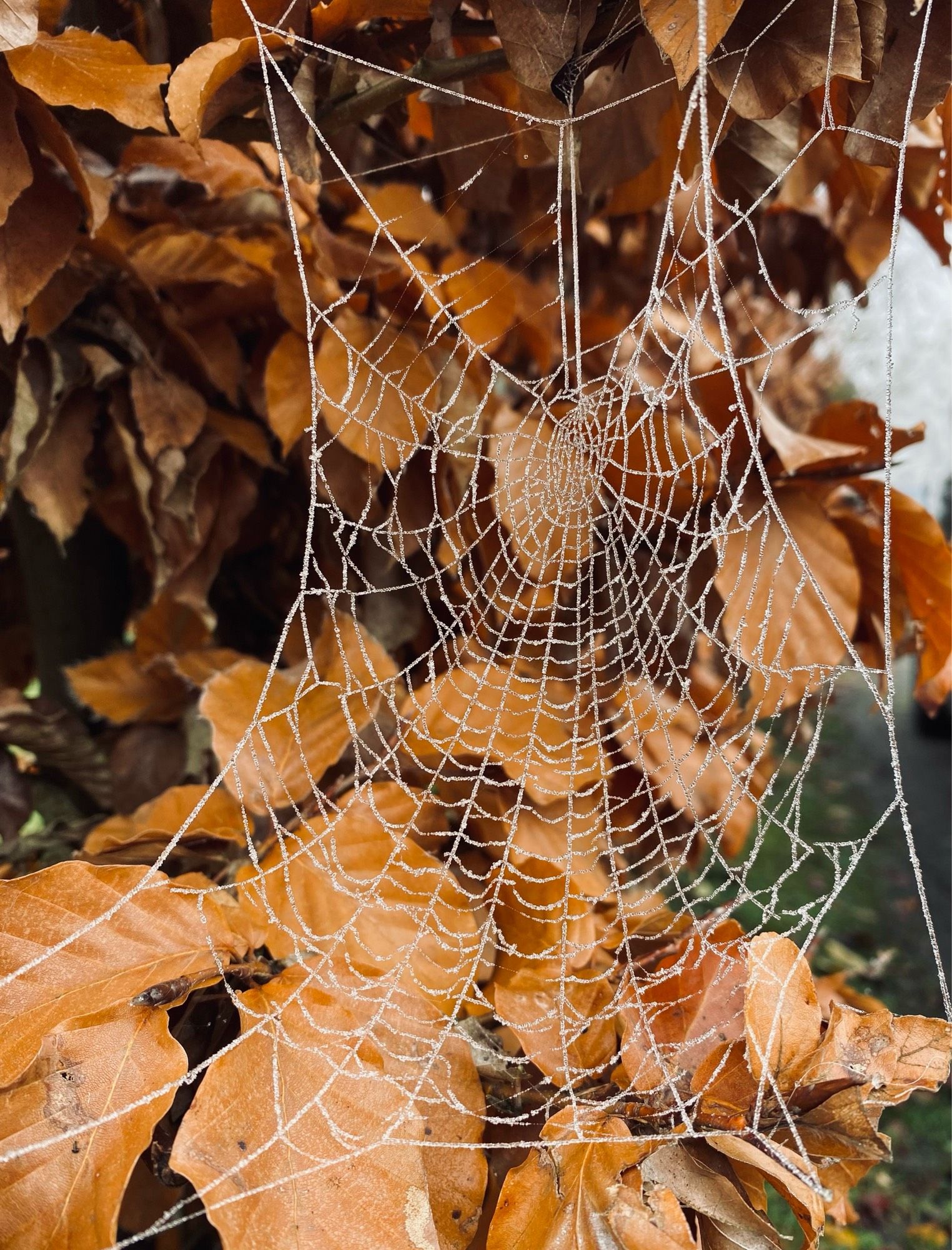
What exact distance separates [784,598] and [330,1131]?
0.25 metres

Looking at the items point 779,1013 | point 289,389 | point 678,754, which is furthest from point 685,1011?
point 289,389

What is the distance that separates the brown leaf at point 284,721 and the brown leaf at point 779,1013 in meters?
0.15

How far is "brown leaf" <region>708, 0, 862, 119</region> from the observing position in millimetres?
246

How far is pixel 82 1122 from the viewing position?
218mm

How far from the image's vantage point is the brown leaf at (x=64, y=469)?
353 millimetres

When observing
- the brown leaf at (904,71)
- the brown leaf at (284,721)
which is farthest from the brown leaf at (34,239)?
the brown leaf at (904,71)

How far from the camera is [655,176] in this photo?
36cm

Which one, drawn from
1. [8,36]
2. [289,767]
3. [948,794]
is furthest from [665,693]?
[948,794]

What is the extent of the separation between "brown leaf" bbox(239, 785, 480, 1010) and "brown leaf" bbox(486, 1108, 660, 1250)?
0.05 m

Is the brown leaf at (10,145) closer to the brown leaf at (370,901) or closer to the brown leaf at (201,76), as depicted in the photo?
the brown leaf at (201,76)

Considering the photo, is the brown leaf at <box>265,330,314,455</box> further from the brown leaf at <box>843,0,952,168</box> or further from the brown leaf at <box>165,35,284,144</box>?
the brown leaf at <box>843,0,952,168</box>

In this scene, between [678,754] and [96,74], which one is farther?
[678,754]

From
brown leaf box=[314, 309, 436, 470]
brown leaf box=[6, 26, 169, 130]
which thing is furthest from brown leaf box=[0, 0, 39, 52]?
brown leaf box=[314, 309, 436, 470]

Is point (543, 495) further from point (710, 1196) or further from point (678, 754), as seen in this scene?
point (710, 1196)
